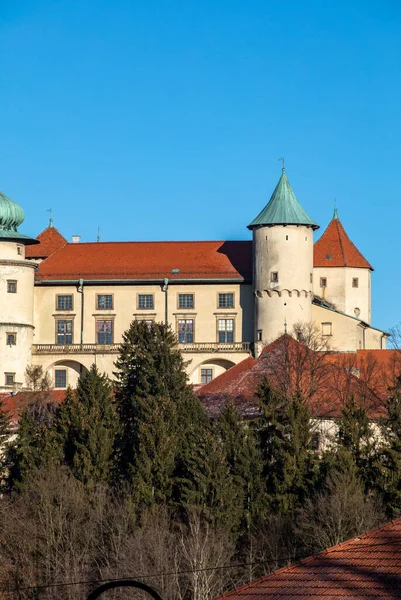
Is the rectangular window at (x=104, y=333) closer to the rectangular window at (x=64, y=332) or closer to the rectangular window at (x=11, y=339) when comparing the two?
the rectangular window at (x=64, y=332)

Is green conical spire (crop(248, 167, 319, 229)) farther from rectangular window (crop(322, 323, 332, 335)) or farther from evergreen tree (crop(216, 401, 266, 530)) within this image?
evergreen tree (crop(216, 401, 266, 530))

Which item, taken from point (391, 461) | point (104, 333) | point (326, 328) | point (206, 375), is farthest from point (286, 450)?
point (104, 333)

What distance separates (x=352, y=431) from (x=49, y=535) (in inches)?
499

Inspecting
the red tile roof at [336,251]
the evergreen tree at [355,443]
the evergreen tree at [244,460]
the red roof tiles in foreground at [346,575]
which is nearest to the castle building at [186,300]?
the red tile roof at [336,251]

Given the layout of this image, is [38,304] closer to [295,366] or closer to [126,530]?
[295,366]

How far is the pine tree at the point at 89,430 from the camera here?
230 feet

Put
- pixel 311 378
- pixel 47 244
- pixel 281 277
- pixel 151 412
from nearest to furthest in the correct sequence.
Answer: pixel 151 412
pixel 311 378
pixel 281 277
pixel 47 244

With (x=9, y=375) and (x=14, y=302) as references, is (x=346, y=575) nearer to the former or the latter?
(x=9, y=375)

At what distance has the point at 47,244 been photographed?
4107 inches

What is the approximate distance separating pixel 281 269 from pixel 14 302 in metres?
14.0

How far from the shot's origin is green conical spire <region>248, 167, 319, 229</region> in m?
94.4

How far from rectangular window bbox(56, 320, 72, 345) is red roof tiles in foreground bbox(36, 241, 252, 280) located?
2.67 metres

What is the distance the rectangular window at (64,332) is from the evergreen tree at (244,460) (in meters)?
25.1

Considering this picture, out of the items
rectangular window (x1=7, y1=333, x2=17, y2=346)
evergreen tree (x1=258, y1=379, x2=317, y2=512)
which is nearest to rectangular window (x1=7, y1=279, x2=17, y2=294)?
rectangular window (x1=7, y1=333, x2=17, y2=346)
